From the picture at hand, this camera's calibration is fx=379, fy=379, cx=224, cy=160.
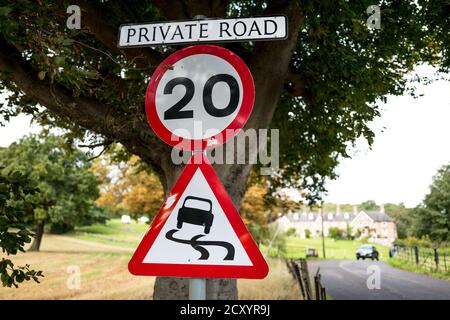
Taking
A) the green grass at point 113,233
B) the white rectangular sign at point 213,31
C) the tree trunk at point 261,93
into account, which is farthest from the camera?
the green grass at point 113,233

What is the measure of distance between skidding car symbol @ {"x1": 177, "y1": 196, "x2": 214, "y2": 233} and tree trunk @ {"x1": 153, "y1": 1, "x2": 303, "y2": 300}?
95.6 inches

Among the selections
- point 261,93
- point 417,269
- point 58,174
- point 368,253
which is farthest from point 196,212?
point 368,253

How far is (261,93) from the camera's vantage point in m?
4.74

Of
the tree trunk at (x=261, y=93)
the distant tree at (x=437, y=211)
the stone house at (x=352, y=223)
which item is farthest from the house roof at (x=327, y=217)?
the tree trunk at (x=261, y=93)

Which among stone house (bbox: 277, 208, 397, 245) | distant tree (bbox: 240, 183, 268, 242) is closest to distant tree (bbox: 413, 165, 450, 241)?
distant tree (bbox: 240, 183, 268, 242)

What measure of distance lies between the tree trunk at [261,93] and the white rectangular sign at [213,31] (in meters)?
2.23

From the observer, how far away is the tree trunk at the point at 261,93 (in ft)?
14.3

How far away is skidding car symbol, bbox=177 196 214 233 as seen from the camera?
1.88 metres

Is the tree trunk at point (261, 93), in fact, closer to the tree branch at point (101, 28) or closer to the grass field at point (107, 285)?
the tree branch at point (101, 28)

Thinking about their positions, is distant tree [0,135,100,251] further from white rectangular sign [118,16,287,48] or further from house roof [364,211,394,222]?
house roof [364,211,394,222]

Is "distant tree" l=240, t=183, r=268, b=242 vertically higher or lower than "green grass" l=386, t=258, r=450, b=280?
higher

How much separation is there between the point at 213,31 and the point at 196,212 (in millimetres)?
1056

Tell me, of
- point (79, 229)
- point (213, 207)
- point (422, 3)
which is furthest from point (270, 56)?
point (79, 229)
